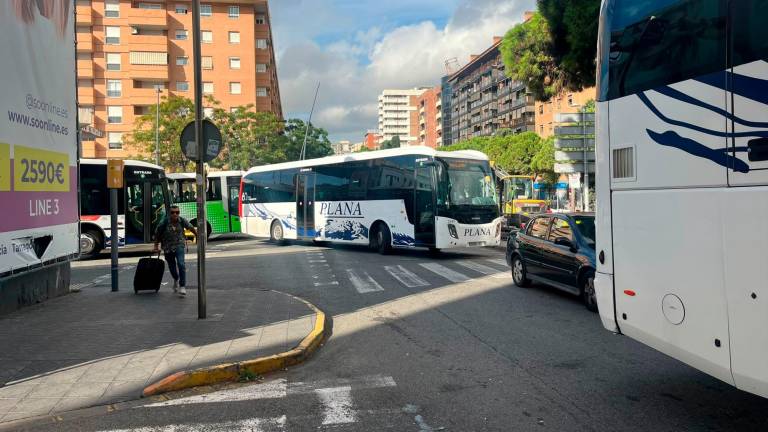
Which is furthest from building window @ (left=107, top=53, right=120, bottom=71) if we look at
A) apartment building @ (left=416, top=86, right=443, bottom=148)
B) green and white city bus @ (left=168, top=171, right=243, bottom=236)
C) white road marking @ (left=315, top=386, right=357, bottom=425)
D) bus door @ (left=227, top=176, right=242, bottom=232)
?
apartment building @ (left=416, top=86, right=443, bottom=148)

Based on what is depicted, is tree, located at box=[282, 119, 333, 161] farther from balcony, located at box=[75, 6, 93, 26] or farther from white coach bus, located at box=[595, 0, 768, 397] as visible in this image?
white coach bus, located at box=[595, 0, 768, 397]

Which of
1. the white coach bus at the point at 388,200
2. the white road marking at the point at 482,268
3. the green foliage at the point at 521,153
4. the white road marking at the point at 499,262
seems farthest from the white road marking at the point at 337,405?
the green foliage at the point at 521,153

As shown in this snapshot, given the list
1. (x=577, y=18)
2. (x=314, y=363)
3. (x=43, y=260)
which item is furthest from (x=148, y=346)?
(x=577, y=18)

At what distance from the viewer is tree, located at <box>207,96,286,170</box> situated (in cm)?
4478

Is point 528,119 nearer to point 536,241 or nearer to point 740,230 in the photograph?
point 536,241

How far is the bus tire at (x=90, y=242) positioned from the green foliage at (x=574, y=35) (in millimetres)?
16513

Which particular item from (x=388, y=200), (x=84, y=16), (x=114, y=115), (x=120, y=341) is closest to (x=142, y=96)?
(x=114, y=115)

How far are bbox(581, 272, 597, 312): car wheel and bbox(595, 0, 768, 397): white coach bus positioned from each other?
4275mm

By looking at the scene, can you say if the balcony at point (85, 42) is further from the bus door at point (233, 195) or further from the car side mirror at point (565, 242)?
the car side mirror at point (565, 242)

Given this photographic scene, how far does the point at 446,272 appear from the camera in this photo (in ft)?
47.6

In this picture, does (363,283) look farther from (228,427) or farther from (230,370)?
(228,427)

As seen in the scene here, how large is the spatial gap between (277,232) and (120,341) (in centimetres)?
1792

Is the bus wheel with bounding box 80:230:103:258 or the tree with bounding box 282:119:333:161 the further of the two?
the tree with bounding box 282:119:333:161

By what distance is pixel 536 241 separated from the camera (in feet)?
35.9
